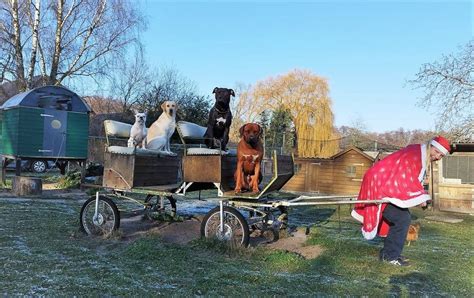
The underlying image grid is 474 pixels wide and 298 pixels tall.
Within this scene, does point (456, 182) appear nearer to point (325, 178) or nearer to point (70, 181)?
point (325, 178)

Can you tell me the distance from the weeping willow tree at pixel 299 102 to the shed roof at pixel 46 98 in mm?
22166

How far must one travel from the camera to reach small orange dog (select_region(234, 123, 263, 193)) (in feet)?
21.3

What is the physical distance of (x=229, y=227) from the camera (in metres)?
6.43

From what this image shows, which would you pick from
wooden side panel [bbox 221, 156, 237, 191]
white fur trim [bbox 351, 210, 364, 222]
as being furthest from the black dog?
white fur trim [bbox 351, 210, 364, 222]

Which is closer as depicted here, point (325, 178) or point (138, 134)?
point (138, 134)

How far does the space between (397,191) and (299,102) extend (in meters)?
37.1

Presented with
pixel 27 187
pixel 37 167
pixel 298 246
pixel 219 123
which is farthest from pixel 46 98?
pixel 298 246

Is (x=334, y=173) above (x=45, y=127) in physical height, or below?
below

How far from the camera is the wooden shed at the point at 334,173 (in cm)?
2003

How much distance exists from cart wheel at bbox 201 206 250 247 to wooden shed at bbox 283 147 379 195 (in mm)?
13864

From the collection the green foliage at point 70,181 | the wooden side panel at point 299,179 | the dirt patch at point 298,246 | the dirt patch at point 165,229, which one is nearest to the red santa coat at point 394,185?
the dirt patch at point 298,246

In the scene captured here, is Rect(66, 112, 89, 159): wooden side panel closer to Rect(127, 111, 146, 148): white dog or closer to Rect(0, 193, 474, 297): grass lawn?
Rect(0, 193, 474, 297): grass lawn

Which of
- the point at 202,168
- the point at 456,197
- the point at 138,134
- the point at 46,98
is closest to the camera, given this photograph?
the point at 202,168

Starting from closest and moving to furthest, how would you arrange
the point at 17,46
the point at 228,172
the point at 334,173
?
the point at 228,172, the point at 334,173, the point at 17,46
